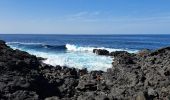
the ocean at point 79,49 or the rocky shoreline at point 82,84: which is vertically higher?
the rocky shoreline at point 82,84

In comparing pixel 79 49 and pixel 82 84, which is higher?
pixel 82 84

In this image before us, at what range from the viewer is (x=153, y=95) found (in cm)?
1611

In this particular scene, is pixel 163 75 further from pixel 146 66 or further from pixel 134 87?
pixel 146 66

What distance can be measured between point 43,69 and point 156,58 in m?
8.26

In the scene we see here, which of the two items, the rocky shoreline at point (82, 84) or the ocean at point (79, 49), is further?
the ocean at point (79, 49)

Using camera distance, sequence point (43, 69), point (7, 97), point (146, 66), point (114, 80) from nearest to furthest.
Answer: point (7, 97) < point (114, 80) < point (146, 66) < point (43, 69)

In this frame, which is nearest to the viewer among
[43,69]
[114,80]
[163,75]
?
[163,75]

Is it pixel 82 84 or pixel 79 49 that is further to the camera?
pixel 79 49

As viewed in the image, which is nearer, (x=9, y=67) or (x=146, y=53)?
(x=9, y=67)

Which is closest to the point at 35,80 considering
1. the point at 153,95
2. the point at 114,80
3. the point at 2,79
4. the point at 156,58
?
the point at 2,79

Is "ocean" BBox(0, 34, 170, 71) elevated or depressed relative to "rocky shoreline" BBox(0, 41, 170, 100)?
depressed

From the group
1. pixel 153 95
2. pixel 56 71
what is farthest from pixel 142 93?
pixel 56 71

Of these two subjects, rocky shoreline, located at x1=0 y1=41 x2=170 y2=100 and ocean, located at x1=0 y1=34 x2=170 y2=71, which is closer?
rocky shoreline, located at x1=0 y1=41 x2=170 y2=100

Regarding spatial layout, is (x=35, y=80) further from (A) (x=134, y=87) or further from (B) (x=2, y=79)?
(A) (x=134, y=87)
